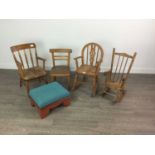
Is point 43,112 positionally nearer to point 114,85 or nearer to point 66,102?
point 66,102

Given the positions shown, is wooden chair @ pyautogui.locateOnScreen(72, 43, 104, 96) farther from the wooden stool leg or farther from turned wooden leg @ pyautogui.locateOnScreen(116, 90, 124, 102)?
the wooden stool leg

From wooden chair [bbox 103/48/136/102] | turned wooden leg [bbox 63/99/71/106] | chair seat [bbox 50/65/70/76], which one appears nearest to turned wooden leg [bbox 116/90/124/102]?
wooden chair [bbox 103/48/136/102]

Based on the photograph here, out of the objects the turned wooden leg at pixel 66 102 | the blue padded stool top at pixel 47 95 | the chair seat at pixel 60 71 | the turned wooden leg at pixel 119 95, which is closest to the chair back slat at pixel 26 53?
the chair seat at pixel 60 71

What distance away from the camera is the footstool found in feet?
8.19

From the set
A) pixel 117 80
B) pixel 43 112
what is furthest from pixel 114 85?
pixel 43 112

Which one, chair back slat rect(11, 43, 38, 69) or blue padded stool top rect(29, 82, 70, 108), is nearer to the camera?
blue padded stool top rect(29, 82, 70, 108)

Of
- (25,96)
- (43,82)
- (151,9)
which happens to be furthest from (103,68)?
(151,9)

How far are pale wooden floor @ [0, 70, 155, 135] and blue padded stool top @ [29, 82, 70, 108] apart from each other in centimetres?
27

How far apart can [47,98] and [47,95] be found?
65 millimetres

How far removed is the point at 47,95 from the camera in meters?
2.57

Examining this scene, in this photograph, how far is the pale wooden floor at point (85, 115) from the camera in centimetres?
241

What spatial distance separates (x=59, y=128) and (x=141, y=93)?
5.43 feet

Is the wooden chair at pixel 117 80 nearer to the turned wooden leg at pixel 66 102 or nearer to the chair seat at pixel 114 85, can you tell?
the chair seat at pixel 114 85

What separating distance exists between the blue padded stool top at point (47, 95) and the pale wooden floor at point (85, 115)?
0.27 m
